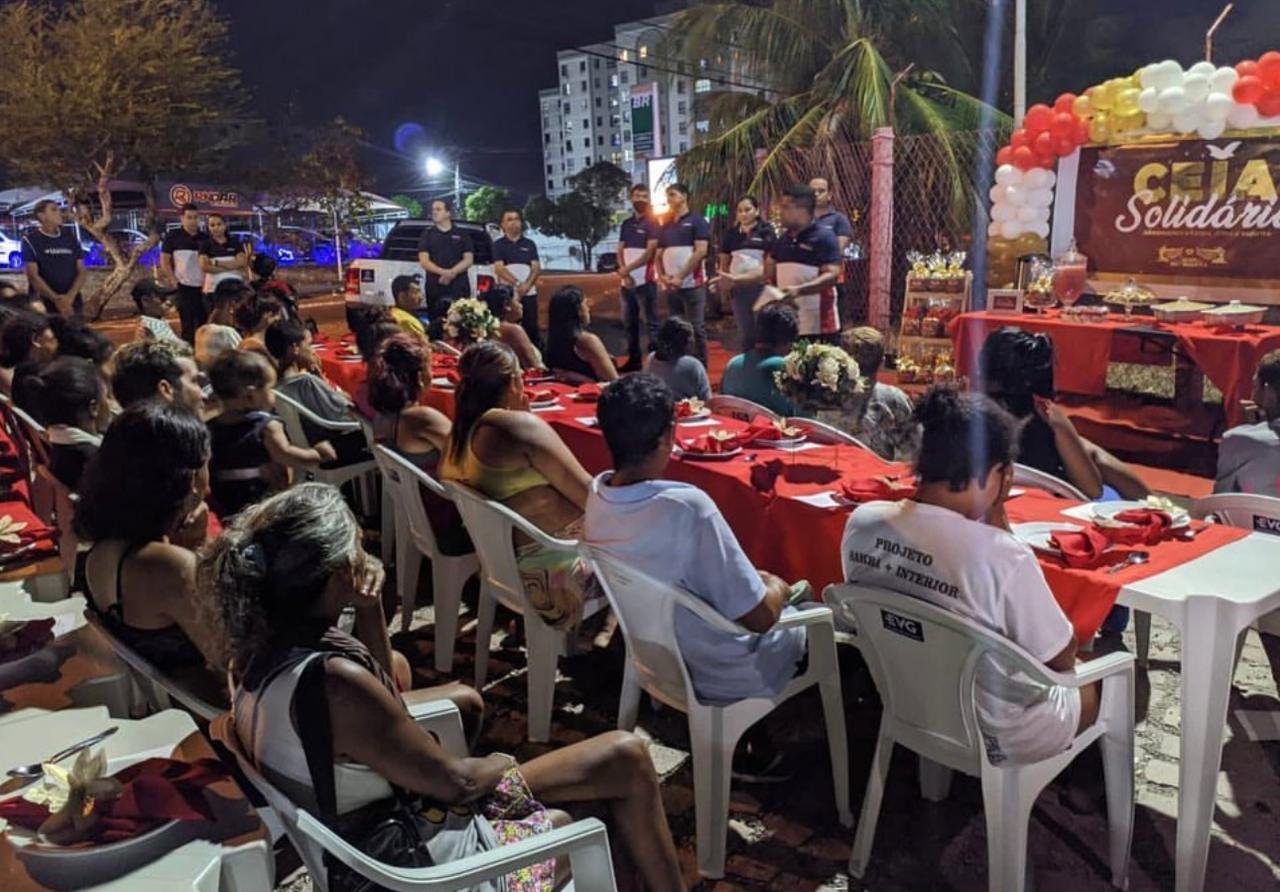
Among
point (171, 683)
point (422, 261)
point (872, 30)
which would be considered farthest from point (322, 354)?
point (872, 30)

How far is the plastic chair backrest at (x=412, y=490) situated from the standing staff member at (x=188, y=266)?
242 inches

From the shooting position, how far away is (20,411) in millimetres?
4309

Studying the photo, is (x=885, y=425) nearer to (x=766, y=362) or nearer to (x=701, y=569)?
(x=766, y=362)

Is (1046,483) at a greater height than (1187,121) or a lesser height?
lesser

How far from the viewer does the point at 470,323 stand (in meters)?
6.32

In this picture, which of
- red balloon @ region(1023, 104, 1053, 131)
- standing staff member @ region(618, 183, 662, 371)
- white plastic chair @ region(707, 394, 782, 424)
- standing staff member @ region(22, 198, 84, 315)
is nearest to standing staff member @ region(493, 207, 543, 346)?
standing staff member @ region(618, 183, 662, 371)

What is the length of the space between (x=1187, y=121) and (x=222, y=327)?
756 centimetres

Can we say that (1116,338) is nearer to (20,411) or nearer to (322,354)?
(322,354)

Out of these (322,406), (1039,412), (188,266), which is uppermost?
(188,266)

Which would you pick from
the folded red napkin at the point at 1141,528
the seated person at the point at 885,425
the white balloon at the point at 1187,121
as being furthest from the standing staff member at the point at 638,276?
the folded red napkin at the point at 1141,528

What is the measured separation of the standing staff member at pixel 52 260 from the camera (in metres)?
8.80

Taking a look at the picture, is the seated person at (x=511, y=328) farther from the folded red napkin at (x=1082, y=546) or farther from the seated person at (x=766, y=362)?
the folded red napkin at (x=1082, y=546)

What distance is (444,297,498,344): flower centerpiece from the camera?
6.31 m

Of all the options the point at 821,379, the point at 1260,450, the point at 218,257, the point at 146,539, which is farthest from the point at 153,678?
the point at 218,257
